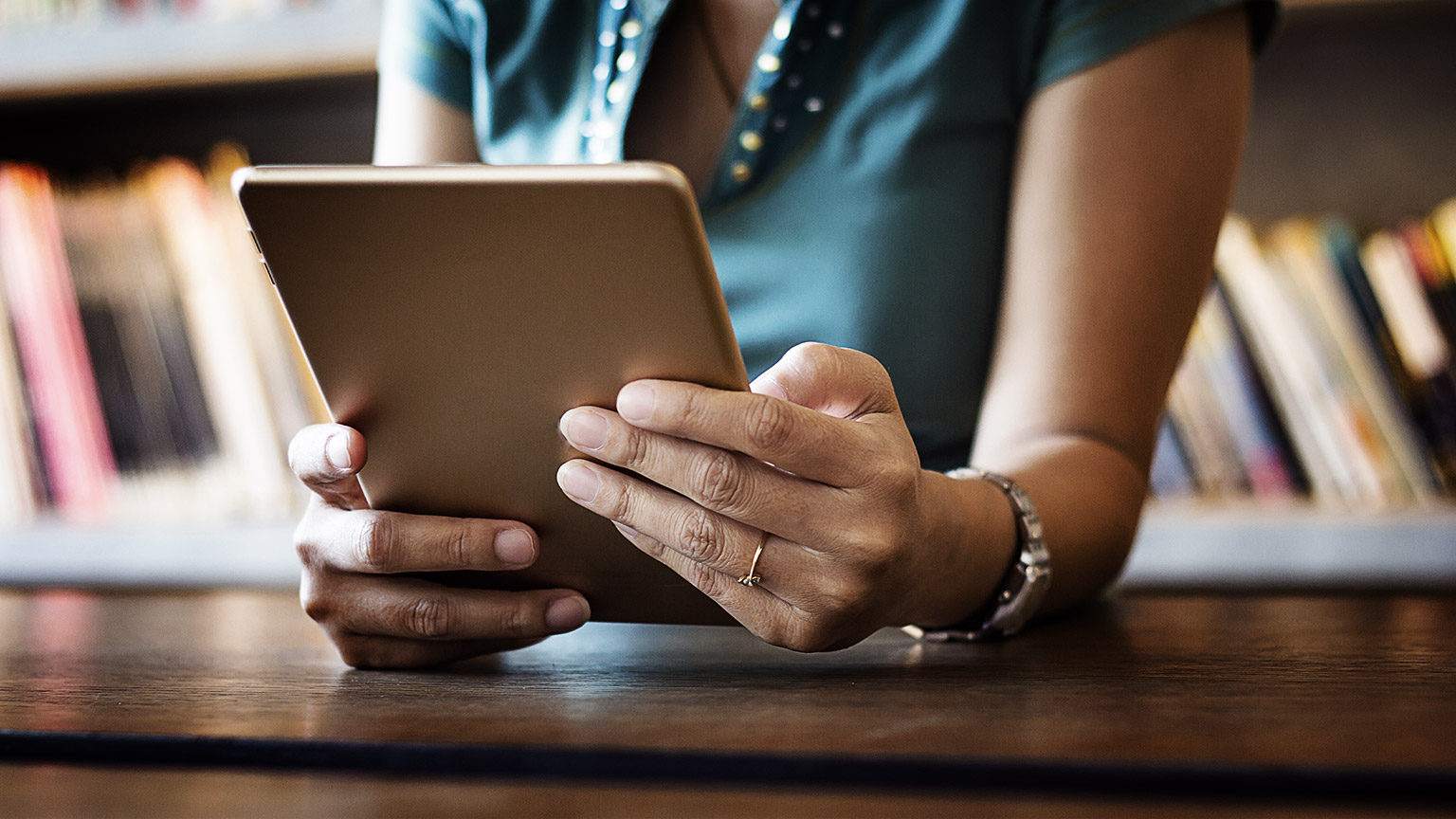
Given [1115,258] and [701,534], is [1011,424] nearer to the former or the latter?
[1115,258]

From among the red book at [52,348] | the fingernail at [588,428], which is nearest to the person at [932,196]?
the fingernail at [588,428]

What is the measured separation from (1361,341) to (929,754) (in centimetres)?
106

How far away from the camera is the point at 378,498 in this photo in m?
0.51

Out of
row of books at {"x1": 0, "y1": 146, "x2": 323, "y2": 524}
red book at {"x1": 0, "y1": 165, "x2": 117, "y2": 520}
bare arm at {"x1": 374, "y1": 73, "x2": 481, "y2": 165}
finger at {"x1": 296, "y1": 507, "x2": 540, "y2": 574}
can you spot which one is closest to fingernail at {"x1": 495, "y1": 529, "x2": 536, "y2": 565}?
finger at {"x1": 296, "y1": 507, "x2": 540, "y2": 574}

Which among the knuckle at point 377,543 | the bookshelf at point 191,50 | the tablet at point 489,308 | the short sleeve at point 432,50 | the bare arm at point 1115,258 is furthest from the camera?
the bookshelf at point 191,50

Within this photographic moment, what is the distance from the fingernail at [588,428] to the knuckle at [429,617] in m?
0.12

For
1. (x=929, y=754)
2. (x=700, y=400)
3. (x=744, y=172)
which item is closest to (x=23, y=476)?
(x=744, y=172)

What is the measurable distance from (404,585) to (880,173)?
447mm

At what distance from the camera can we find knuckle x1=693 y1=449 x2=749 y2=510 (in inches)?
16.9

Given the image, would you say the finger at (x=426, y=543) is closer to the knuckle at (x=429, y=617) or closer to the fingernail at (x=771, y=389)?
the knuckle at (x=429, y=617)

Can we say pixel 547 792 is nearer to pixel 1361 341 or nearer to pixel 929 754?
pixel 929 754

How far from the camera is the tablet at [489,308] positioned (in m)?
0.39

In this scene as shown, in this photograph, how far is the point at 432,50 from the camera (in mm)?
878

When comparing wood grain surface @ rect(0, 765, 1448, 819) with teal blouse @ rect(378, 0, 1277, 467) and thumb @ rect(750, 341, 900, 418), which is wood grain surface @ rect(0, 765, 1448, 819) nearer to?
thumb @ rect(750, 341, 900, 418)
